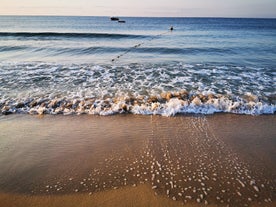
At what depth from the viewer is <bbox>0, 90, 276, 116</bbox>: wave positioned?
19.9 feet

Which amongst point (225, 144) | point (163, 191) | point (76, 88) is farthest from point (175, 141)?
point (76, 88)

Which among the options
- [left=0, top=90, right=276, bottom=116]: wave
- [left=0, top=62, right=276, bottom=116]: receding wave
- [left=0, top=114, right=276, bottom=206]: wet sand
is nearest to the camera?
[left=0, top=114, right=276, bottom=206]: wet sand

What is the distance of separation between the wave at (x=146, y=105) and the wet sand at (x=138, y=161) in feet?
1.19

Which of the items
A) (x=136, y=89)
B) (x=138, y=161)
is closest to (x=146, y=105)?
(x=136, y=89)

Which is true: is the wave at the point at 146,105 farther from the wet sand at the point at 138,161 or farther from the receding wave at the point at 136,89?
the wet sand at the point at 138,161

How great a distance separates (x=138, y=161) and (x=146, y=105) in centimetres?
261

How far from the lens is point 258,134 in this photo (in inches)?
193

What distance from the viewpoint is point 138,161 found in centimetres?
400

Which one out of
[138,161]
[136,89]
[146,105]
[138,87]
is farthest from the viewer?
[138,87]

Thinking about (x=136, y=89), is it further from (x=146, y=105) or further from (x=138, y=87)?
(x=146, y=105)

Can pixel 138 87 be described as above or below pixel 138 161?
below

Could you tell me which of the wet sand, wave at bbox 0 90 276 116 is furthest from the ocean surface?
the wet sand

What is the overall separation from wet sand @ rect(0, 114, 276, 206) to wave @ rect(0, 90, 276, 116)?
0.36 m

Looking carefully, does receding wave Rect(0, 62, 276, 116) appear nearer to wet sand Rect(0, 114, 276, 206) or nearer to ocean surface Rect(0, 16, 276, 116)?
ocean surface Rect(0, 16, 276, 116)
